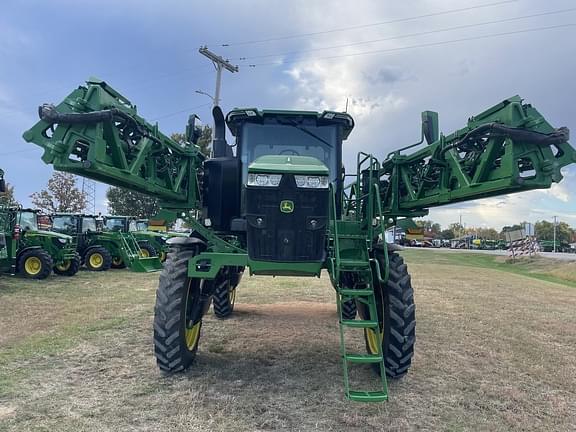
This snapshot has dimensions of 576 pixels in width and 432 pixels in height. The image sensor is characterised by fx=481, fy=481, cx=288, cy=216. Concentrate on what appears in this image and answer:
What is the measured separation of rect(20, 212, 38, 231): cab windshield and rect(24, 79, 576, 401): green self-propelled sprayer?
1059 centimetres

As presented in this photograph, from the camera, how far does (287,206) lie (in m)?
4.57

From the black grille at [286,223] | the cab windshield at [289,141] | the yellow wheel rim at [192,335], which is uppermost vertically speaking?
the cab windshield at [289,141]

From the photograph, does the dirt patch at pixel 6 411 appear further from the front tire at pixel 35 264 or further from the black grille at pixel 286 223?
the front tire at pixel 35 264

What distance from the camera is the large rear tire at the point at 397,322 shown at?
4773 mm

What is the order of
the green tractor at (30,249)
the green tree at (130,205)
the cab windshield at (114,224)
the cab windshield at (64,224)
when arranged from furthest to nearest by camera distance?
the green tree at (130,205) → the cab windshield at (114,224) → the cab windshield at (64,224) → the green tractor at (30,249)

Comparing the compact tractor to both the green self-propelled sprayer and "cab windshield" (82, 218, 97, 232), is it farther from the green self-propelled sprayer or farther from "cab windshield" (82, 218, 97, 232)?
the green self-propelled sprayer

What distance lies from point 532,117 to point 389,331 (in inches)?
93.7

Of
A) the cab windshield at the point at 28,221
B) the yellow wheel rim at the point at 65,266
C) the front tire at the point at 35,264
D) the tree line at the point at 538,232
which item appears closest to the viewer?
the front tire at the point at 35,264

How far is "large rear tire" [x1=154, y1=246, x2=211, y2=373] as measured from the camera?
483 centimetres

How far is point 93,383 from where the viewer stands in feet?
15.7

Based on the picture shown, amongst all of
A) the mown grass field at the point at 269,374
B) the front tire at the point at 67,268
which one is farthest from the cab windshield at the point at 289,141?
the front tire at the point at 67,268

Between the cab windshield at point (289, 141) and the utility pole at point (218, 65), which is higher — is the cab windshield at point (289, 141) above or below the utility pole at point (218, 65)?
below

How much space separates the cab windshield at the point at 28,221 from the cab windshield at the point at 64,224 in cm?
232

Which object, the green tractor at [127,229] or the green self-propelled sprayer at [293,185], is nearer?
the green self-propelled sprayer at [293,185]
